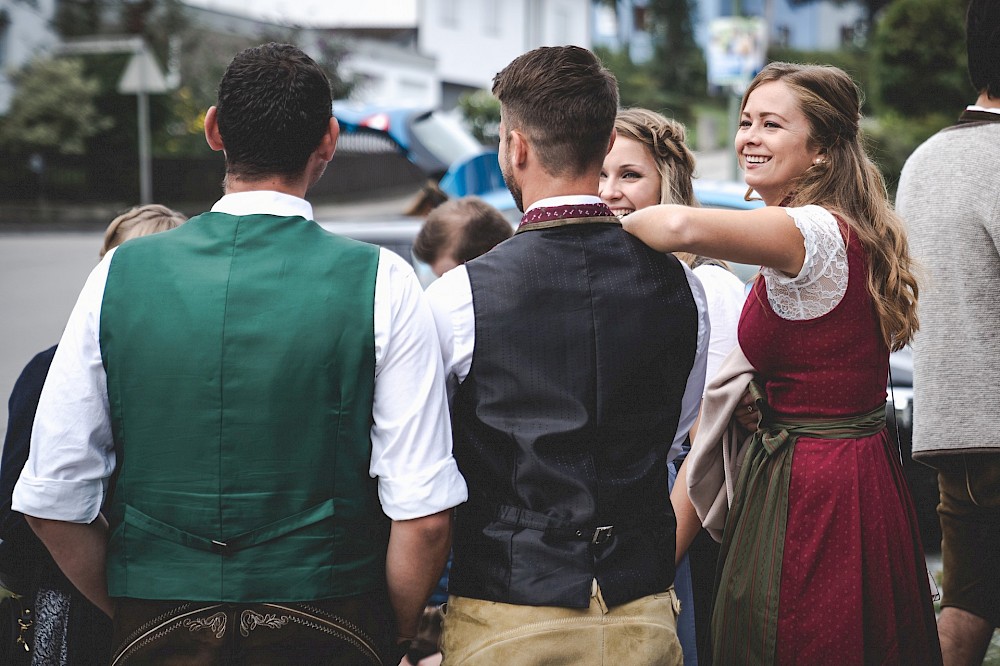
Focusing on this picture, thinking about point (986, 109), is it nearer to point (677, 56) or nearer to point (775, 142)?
point (775, 142)

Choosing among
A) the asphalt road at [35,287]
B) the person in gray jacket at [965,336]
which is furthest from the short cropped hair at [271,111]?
the asphalt road at [35,287]

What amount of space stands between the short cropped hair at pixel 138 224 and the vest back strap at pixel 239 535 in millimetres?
1508

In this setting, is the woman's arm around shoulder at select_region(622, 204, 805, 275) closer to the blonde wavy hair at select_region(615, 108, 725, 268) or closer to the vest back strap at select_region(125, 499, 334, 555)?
the vest back strap at select_region(125, 499, 334, 555)

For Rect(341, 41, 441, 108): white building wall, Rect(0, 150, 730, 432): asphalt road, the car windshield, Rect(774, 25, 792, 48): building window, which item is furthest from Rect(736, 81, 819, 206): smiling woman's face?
Rect(774, 25, 792, 48): building window

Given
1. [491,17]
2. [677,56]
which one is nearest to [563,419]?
[491,17]

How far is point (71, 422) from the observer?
202cm

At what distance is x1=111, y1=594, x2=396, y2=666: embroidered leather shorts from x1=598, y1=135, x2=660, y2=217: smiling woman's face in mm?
1806

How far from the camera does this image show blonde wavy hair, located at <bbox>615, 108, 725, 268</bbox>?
11.1 feet

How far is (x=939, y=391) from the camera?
3111 millimetres

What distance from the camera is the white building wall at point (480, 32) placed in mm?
33781

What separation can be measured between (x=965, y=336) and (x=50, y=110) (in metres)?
23.0

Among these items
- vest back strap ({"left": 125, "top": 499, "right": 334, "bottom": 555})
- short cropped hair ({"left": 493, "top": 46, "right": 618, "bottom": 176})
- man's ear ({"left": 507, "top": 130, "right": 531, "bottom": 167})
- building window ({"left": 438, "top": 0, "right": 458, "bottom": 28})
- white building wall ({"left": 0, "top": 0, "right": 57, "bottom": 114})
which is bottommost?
vest back strap ({"left": 125, "top": 499, "right": 334, "bottom": 555})

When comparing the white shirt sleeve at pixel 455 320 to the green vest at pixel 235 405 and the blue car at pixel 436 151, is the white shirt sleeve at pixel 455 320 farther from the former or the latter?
the blue car at pixel 436 151

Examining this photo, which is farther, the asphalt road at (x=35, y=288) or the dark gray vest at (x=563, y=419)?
the asphalt road at (x=35, y=288)
